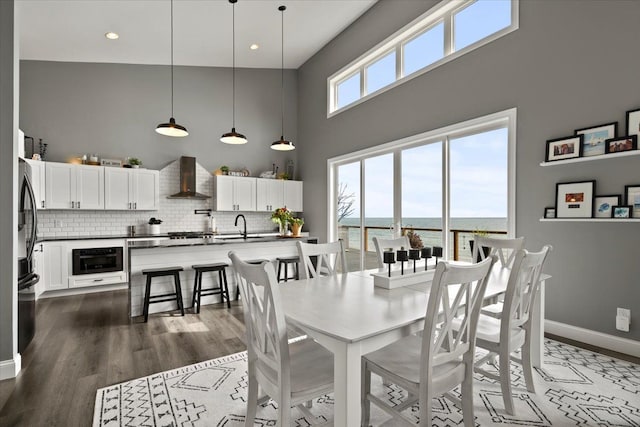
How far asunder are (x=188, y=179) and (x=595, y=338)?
6430 millimetres

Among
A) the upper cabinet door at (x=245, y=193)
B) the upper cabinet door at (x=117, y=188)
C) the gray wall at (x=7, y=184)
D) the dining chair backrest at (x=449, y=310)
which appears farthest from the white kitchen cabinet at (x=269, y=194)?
the dining chair backrest at (x=449, y=310)

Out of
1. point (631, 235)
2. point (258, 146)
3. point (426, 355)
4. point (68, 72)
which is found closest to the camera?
point (426, 355)

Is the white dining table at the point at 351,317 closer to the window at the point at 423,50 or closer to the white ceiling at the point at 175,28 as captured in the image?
the window at the point at 423,50

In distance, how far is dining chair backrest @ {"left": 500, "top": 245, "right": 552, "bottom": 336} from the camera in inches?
72.0

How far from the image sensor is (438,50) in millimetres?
4578

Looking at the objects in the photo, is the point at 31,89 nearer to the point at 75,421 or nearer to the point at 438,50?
the point at 75,421

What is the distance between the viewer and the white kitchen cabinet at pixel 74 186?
517 cm

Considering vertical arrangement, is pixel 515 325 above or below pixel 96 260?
above

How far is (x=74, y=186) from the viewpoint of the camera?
536 cm

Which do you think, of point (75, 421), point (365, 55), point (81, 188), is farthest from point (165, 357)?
point (365, 55)

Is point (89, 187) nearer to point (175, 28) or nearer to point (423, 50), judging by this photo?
point (175, 28)

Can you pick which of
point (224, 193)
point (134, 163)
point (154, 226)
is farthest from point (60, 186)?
point (224, 193)

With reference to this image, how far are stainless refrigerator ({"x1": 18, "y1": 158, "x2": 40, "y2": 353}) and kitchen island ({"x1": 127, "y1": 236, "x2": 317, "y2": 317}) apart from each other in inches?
36.3

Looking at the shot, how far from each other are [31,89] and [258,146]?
157 inches
